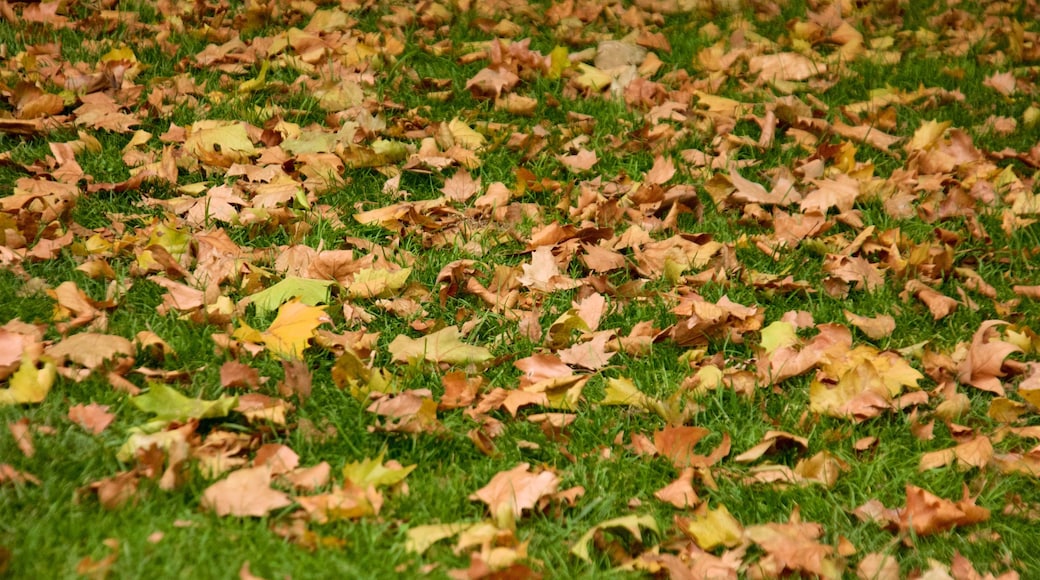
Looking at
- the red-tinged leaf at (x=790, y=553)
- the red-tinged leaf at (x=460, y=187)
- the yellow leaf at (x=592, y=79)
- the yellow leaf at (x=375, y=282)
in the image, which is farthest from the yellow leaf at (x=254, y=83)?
the red-tinged leaf at (x=790, y=553)

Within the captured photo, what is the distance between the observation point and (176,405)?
7.64 ft

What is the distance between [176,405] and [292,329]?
1.44 ft

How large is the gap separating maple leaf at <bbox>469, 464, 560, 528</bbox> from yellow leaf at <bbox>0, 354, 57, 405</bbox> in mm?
1032

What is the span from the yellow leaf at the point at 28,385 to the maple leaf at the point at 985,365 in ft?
7.75

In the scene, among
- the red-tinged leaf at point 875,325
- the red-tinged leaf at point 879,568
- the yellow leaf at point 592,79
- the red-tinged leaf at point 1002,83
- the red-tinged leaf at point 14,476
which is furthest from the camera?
the red-tinged leaf at point 1002,83

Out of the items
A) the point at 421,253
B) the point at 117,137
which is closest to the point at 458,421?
the point at 421,253

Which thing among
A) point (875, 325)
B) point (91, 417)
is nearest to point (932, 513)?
point (875, 325)

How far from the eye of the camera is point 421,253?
329 centimetres

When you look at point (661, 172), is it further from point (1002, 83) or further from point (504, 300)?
point (1002, 83)

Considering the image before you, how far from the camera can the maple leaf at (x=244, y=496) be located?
6.78 ft

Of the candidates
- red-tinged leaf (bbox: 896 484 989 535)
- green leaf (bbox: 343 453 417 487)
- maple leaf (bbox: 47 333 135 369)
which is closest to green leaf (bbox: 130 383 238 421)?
maple leaf (bbox: 47 333 135 369)

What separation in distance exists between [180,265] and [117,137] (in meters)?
0.99

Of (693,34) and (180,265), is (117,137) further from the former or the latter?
(693,34)

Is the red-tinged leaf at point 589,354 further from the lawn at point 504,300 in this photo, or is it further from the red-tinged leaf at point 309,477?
the red-tinged leaf at point 309,477
